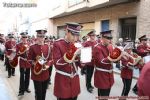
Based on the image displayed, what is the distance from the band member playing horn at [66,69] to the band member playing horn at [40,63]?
1.52 m

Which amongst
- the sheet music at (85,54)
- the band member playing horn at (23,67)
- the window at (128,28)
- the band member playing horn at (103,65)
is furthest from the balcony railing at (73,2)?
the sheet music at (85,54)

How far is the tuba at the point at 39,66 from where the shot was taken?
6.87 metres

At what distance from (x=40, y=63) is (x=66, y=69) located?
170 cm

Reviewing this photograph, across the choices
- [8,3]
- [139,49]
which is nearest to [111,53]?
[139,49]

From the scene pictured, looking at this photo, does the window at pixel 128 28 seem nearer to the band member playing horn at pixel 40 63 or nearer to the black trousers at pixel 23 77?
the black trousers at pixel 23 77

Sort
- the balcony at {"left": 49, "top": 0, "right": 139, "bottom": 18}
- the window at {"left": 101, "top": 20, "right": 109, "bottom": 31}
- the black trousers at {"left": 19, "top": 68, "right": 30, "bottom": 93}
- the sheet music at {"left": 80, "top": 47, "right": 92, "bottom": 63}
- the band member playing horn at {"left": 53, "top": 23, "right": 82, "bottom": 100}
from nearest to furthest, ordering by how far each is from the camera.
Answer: the sheet music at {"left": 80, "top": 47, "right": 92, "bottom": 63} → the band member playing horn at {"left": 53, "top": 23, "right": 82, "bottom": 100} → the black trousers at {"left": 19, "top": 68, "right": 30, "bottom": 93} → the balcony at {"left": 49, "top": 0, "right": 139, "bottom": 18} → the window at {"left": 101, "top": 20, "right": 109, "bottom": 31}

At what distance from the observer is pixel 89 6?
24.6 m

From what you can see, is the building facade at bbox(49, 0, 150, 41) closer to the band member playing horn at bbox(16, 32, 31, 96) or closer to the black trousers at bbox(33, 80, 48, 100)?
the band member playing horn at bbox(16, 32, 31, 96)

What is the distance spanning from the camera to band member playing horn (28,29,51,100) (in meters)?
6.93

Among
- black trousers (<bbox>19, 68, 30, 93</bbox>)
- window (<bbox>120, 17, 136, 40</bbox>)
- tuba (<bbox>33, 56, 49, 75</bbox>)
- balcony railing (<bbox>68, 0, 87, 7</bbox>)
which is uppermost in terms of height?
balcony railing (<bbox>68, 0, 87, 7</bbox>)

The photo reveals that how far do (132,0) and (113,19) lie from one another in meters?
3.07

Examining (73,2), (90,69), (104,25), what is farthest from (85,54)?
(73,2)

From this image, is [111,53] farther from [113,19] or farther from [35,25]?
[35,25]

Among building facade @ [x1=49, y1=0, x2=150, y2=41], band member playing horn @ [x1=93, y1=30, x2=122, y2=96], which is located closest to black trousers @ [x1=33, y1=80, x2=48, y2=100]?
band member playing horn @ [x1=93, y1=30, x2=122, y2=96]
